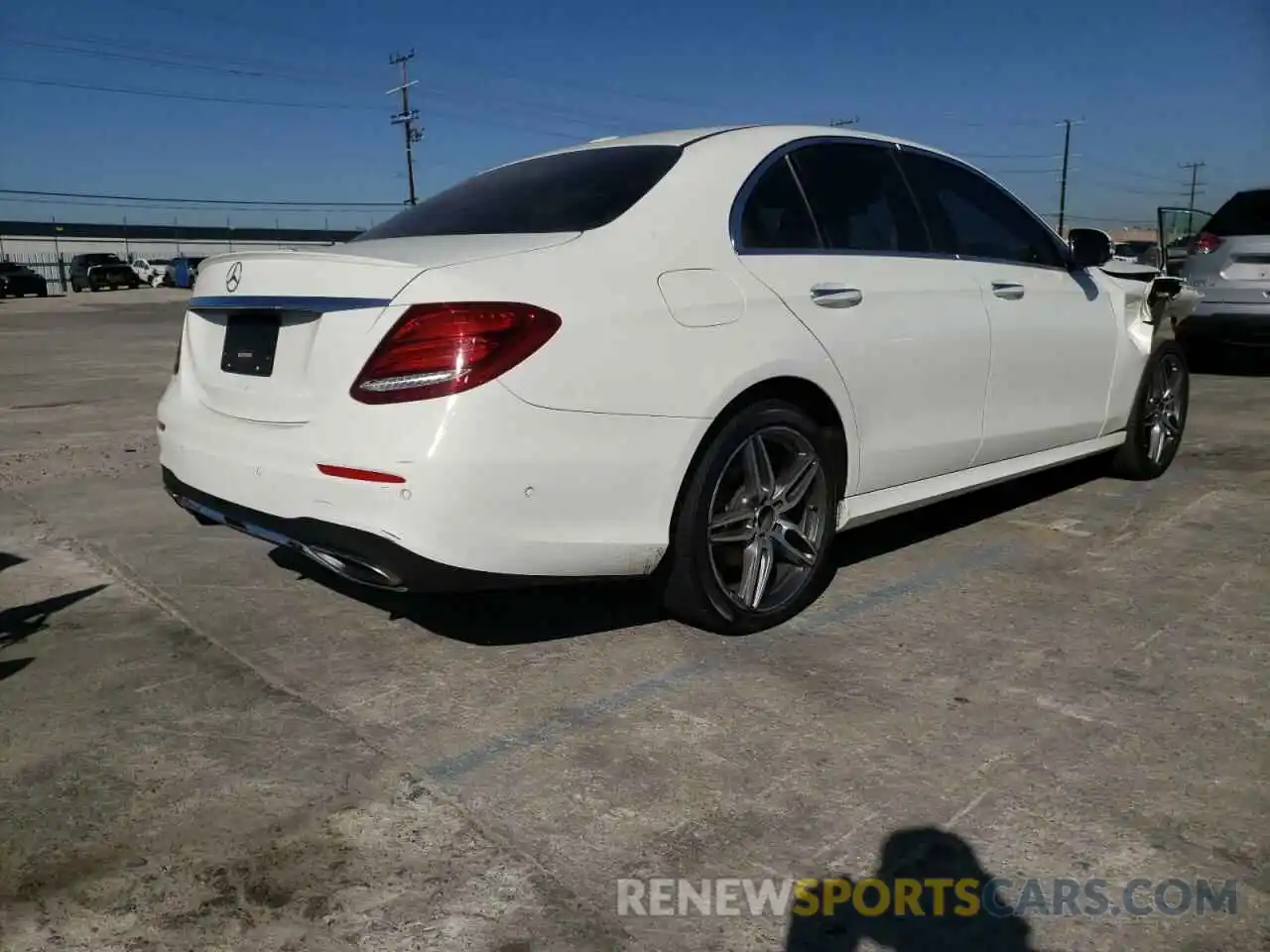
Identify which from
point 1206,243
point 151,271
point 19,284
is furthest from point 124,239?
point 1206,243

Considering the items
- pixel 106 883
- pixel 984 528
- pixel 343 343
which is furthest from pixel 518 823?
pixel 984 528

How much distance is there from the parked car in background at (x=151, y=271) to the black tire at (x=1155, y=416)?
5599 cm

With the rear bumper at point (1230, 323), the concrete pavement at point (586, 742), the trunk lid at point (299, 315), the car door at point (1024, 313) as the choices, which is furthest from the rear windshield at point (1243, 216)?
the trunk lid at point (299, 315)

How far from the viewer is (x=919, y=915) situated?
2.02 metres

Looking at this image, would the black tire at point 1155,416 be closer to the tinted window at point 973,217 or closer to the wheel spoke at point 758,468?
the tinted window at point 973,217

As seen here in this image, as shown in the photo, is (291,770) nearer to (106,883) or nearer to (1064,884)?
(106,883)

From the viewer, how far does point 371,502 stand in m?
2.70

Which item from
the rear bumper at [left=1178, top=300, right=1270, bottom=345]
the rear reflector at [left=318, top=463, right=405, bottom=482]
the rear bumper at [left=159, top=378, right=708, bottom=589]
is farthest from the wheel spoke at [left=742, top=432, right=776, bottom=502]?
the rear bumper at [left=1178, top=300, right=1270, bottom=345]

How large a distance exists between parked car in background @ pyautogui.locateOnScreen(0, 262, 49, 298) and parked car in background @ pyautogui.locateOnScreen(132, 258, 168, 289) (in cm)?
1288

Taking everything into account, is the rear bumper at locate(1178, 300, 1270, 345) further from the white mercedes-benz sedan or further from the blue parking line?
the blue parking line

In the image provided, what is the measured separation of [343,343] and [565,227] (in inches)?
29.0

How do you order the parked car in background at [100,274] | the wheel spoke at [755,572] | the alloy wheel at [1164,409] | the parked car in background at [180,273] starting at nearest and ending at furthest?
1. the wheel spoke at [755,572]
2. the alloy wheel at [1164,409]
3. the parked car in background at [100,274]
4. the parked car in background at [180,273]

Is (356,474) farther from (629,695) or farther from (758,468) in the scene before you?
(758,468)

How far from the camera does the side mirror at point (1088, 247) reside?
4797 mm
